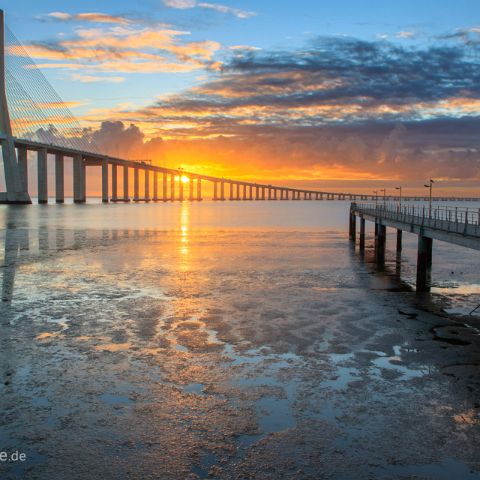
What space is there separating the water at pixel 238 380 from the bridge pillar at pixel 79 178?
129278mm

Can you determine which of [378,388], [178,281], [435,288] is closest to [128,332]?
[378,388]

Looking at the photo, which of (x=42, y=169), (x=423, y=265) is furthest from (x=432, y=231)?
(x=42, y=169)

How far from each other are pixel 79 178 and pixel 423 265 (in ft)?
462

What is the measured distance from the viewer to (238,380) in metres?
11.5

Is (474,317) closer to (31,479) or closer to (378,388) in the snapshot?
(378,388)

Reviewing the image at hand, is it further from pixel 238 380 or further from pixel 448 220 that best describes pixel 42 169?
pixel 238 380

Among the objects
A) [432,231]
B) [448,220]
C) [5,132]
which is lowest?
[432,231]

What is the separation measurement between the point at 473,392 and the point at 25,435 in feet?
28.6

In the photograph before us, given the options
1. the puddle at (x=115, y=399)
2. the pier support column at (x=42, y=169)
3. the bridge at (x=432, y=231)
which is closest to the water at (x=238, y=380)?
the puddle at (x=115, y=399)

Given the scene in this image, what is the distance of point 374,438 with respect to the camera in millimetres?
8797

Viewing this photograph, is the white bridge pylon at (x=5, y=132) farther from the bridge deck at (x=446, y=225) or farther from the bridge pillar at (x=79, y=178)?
the bridge deck at (x=446, y=225)

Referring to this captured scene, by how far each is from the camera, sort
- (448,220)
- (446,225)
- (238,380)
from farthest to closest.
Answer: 1. (448,220)
2. (446,225)
3. (238,380)

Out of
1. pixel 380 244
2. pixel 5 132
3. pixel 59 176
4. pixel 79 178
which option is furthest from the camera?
pixel 79 178

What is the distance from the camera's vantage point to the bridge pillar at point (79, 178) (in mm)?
145775
